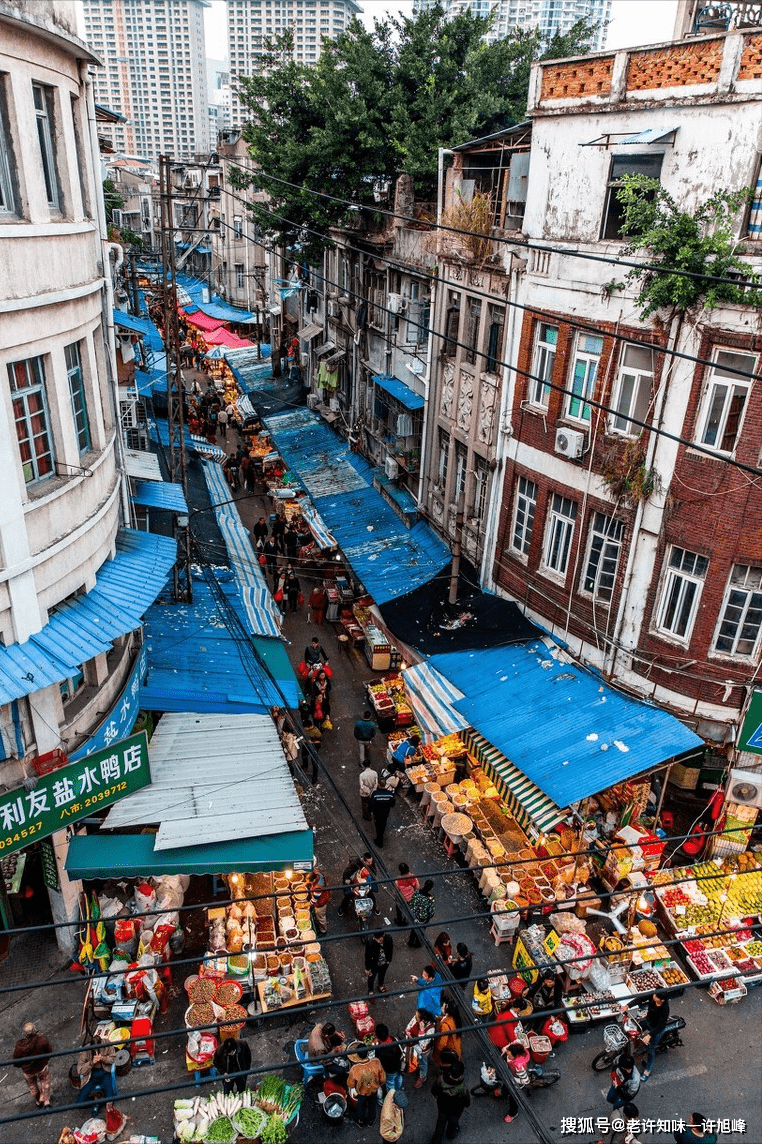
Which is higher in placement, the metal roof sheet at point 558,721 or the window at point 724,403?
the window at point 724,403

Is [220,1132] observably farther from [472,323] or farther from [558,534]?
[472,323]

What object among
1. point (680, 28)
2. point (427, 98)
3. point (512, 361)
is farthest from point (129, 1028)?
point (427, 98)

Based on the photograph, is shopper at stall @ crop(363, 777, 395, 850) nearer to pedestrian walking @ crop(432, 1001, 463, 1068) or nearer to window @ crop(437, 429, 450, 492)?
pedestrian walking @ crop(432, 1001, 463, 1068)

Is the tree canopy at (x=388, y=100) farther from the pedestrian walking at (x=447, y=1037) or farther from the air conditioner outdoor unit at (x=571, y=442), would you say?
the pedestrian walking at (x=447, y=1037)

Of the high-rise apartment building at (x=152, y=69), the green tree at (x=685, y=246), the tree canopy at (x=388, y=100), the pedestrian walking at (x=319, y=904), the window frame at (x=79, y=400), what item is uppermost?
the high-rise apartment building at (x=152, y=69)

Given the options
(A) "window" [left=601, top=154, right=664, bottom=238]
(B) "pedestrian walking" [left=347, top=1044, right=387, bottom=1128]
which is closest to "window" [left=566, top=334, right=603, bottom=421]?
(A) "window" [left=601, top=154, right=664, bottom=238]

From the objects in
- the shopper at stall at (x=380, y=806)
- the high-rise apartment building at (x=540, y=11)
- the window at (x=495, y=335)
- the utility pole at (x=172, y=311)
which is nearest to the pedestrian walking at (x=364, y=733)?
the shopper at stall at (x=380, y=806)

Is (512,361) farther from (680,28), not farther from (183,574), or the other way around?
(183,574)

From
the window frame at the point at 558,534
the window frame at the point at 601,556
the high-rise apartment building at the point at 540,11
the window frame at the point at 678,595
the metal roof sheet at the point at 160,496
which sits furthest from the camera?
the high-rise apartment building at the point at 540,11
